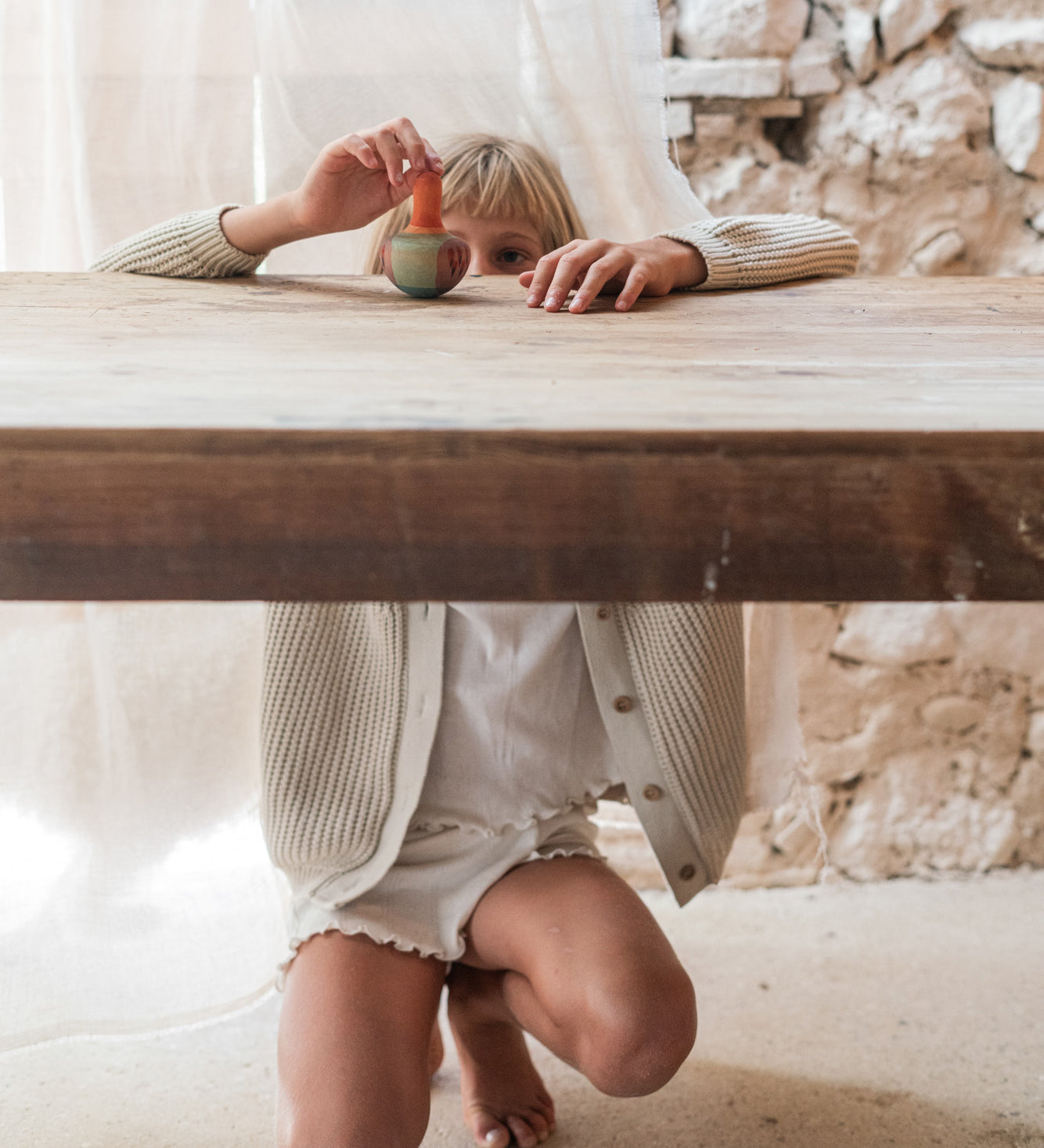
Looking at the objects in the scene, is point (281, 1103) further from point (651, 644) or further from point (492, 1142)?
point (651, 644)

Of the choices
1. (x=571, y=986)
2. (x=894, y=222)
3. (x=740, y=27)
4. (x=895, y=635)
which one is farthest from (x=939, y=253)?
(x=571, y=986)

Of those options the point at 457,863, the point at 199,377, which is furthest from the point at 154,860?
the point at 199,377

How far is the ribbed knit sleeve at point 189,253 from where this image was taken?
1023 mm

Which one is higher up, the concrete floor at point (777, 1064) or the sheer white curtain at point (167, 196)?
the sheer white curtain at point (167, 196)

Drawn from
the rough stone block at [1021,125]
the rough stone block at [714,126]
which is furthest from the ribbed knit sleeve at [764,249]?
the rough stone block at [1021,125]

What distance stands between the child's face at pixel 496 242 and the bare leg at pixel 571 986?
572 millimetres

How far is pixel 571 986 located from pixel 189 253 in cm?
69

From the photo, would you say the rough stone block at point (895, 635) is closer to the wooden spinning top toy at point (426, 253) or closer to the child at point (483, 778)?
the child at point (483, 778)

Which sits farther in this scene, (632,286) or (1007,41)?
(1007,41)

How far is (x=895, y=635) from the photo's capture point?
1.62 m

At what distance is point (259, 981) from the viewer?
1338 millimetres

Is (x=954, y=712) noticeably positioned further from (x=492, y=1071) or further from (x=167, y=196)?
(x=167, y=196)

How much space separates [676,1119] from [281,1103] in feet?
A: 1.51

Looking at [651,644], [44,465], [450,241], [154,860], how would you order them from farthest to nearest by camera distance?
[154,860] < [651,644] < [450,241] < [44,465]
